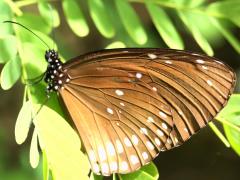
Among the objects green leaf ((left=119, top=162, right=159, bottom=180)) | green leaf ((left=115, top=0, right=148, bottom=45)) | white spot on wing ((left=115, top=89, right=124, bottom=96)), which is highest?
green leaf ((left=115, top=0, right=148, bottom=45))

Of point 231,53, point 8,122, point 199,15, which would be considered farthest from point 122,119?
point 231,53

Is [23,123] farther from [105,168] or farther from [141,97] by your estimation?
[141,97]

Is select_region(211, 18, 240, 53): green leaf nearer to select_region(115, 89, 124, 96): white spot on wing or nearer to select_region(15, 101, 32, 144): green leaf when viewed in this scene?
select_region(115, 89, 124, 96): white spot on wing

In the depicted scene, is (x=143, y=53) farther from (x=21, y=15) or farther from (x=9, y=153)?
(x=9, y=153)

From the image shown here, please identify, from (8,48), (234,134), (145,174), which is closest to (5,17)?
(8,48)

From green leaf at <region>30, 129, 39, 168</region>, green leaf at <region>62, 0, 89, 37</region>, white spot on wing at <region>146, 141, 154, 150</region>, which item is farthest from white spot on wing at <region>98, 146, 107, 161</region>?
green leaf at <region>62, 0, 89, 37</region>

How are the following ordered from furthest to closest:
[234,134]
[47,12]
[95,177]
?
[47,12]
[234,134]
[95,177]
